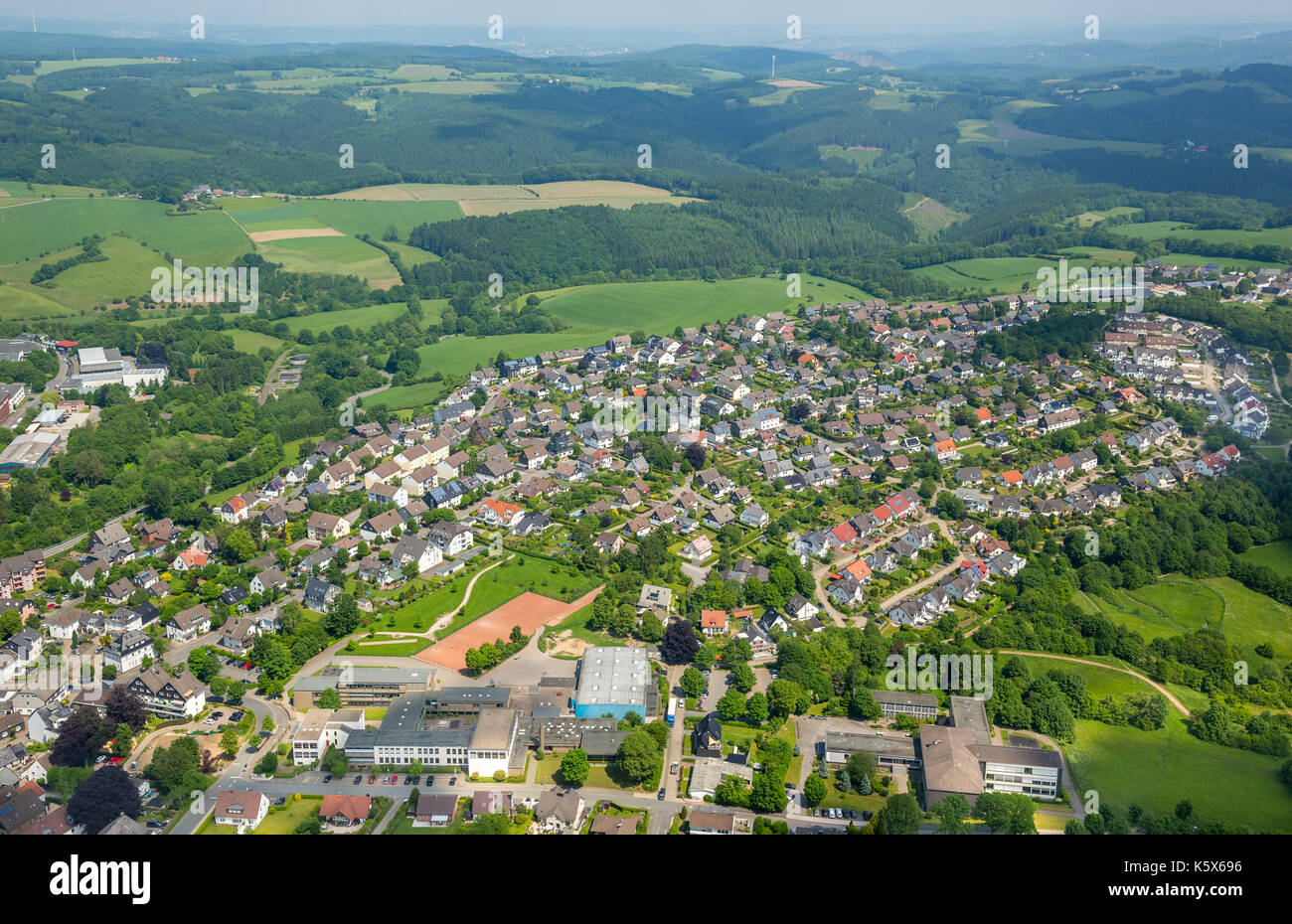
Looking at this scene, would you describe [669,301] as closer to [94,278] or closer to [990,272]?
[990,272]

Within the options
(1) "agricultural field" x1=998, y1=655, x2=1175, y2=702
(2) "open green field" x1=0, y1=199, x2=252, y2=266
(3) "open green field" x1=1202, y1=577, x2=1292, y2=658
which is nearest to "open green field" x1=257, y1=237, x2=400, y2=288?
(2) "open green field" x1=0, y1=199, x2=252, y2=266

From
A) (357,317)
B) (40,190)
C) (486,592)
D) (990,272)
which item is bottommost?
(486,592)

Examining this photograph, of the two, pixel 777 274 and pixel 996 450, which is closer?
pixel 996 450

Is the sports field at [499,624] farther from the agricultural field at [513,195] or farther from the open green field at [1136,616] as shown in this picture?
the agricultural field at [513,195]

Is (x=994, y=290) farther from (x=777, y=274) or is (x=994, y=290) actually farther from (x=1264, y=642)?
(x=1264, y=642)

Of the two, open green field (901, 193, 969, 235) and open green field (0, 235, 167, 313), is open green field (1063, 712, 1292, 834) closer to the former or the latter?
open green field (0, 235, 167, 313)

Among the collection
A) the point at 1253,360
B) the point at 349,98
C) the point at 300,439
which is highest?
the point at 349,98

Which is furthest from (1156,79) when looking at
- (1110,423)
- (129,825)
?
(129,825)

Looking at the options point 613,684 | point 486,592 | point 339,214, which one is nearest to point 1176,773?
point 613,684
